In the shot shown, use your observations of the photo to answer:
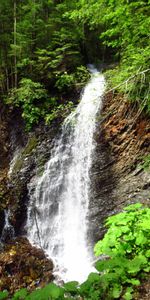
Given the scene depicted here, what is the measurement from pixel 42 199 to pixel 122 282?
23.4 ft

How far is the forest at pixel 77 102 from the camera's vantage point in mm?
3480

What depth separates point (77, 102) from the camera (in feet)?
41.6

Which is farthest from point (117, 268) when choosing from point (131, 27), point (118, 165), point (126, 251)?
point (118, 165)

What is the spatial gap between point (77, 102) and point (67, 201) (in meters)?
4.48

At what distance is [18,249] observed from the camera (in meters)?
9.57

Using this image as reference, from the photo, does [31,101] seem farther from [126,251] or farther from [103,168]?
[126,251]

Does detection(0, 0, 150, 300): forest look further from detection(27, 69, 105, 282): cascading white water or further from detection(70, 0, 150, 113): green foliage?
detection(27, 69, 105, 282): cascading white water

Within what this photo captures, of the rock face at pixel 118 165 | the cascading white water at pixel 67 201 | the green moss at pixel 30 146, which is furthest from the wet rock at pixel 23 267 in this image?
the green moss at pixel 30 146

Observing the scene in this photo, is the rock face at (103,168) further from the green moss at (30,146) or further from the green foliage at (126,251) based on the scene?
the green foliage at (126,251)

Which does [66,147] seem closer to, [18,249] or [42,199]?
[42,199]

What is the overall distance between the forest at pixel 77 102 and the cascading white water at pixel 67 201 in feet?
1.24

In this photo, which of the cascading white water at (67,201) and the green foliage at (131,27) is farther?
the cascading white water at (67,201)

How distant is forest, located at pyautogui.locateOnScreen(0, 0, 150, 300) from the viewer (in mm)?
3480

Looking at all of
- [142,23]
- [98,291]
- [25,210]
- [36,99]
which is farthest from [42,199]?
[98,291]
